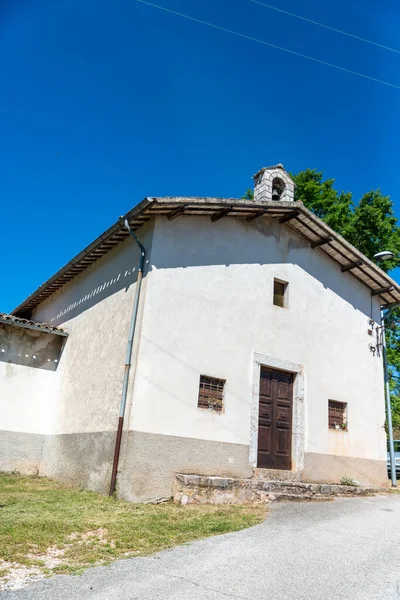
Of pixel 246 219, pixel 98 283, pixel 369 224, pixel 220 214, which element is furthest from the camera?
pixel 369 224

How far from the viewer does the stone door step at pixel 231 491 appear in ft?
27.5

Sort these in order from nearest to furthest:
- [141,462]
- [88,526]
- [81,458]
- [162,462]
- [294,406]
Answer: [88,526], [141,462], [162,462], [81,458], [294,406]

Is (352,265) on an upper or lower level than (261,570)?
upper

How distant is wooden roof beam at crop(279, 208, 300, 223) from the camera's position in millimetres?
11711

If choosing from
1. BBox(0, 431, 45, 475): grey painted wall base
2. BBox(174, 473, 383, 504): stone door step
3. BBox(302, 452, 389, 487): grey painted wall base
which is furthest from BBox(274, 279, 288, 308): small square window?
BBox(0, 431, 45, 475): grey painted wall base

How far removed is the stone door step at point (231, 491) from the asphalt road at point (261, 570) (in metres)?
1.57

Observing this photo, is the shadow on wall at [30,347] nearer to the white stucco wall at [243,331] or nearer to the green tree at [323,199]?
the white stucco wall at [243,331]

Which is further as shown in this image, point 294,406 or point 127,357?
point 294,406

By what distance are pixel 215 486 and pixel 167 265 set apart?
14.4ft

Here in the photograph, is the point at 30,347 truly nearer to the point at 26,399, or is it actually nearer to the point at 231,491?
the point at 26,399

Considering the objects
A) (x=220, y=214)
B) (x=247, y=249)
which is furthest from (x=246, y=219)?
(x=220, y=214)

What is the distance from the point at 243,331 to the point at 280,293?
1.91 meters

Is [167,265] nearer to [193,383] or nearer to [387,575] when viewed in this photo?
[193,383]

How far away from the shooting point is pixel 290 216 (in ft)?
39.0
